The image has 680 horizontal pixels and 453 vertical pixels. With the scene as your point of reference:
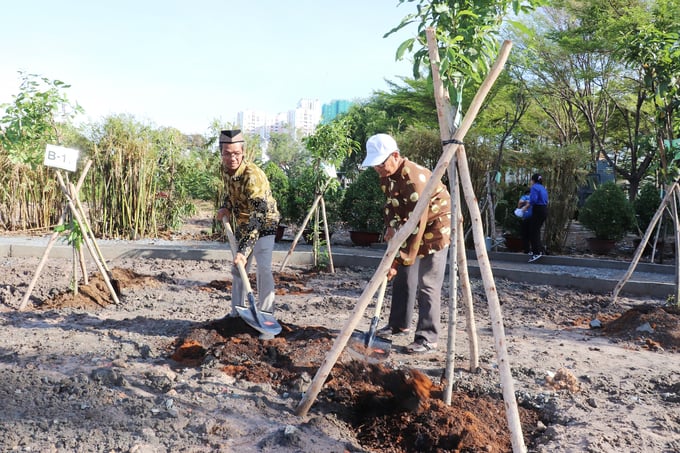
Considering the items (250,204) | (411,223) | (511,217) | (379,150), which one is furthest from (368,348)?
(511,217)

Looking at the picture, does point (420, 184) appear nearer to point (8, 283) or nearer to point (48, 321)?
point (48, 321)

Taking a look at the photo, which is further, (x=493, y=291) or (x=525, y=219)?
(x=525, y=219)

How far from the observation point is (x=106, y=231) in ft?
35.7

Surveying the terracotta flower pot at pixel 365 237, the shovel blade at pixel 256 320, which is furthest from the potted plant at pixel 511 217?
the shovel blade at pixel 256 320

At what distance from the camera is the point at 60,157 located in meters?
5.26

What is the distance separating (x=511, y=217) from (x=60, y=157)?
330 inches

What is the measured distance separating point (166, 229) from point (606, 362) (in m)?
9.08

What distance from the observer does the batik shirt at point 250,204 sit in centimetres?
451

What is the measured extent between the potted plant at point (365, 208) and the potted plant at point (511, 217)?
2264 millimetres

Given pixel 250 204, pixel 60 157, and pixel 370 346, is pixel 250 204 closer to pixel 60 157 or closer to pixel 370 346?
pixel 370 346

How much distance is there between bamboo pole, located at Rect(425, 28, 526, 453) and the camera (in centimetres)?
265

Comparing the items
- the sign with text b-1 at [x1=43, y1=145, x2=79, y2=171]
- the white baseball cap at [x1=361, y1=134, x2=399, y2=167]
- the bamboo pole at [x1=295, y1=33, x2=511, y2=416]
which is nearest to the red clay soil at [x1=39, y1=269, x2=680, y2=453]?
the bamboo pole at [x1=295, y1=33, x2=511, y2=416]

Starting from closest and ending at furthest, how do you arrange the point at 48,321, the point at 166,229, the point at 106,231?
the point at 48,321 < the point at 106,231 < the point at 166,229

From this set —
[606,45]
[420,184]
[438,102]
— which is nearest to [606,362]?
[420,184]
